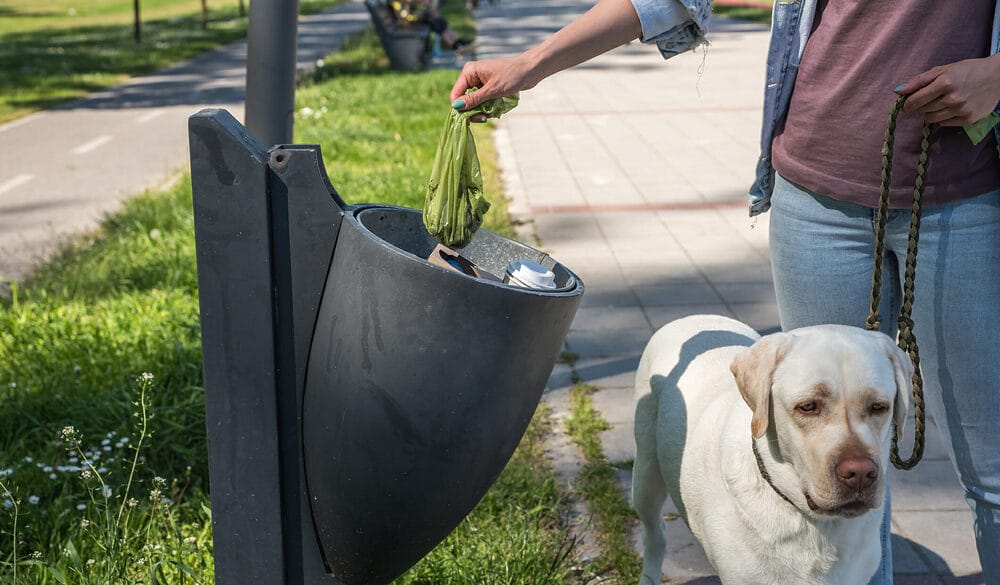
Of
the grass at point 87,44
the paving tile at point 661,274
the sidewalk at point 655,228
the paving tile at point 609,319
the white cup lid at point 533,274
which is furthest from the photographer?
the grass at point 87,44

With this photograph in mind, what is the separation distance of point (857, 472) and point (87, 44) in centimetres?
2265

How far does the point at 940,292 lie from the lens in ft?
7.95

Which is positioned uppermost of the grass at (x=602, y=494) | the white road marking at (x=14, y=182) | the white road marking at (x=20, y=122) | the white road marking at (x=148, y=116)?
the grass at (x=602, y=494)

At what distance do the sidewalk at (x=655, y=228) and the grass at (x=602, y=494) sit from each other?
2.7 inches

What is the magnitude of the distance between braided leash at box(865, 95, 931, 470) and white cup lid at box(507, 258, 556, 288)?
78 cm

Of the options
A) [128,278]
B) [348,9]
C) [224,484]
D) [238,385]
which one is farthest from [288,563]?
[348,9]

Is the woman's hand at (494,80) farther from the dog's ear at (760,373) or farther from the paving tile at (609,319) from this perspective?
the paving tile at (609,319)

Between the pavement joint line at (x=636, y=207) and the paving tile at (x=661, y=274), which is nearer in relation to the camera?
the paving tile at (x=661, y=274)

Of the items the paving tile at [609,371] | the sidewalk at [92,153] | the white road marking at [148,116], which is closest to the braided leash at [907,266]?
the paving tile at [609,371]

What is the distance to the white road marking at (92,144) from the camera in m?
10.8

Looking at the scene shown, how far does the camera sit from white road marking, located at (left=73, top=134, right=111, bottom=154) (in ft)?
35.3

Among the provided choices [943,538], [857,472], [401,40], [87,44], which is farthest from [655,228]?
[87,44]

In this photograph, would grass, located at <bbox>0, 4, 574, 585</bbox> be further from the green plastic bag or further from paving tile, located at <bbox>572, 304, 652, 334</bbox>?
paving tile, located at <bbox>572, 304, 652, 334</bbox>

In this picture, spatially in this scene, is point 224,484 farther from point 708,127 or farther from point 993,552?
point 708,127
